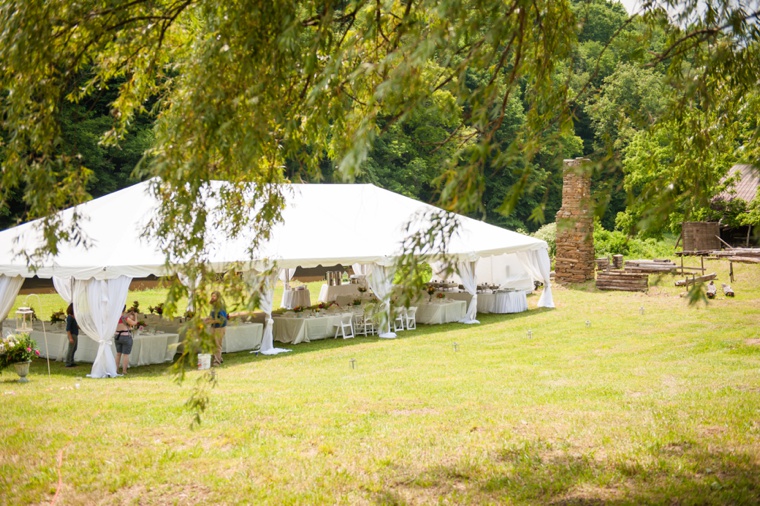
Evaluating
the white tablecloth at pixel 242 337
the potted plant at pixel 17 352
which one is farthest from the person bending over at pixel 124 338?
the white tablecloth at pixel 242 337

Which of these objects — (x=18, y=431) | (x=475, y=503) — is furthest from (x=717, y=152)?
(x=18, y=431)

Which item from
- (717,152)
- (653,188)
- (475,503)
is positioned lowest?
(475,503)

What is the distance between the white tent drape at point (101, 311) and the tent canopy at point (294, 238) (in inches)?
7.2

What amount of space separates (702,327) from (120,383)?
39.0 feet

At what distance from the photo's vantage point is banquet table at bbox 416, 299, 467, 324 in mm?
19594

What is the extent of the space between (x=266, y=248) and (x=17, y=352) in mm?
5069

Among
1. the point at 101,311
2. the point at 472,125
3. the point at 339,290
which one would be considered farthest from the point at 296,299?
the point at 472,125

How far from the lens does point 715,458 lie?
6.37 m

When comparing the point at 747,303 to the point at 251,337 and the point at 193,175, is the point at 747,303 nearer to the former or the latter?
the point at 251,337

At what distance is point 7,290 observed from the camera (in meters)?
14.5

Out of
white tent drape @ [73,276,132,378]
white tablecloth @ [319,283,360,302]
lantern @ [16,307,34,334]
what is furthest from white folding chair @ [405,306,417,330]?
lantern @ [16,307,34,334]

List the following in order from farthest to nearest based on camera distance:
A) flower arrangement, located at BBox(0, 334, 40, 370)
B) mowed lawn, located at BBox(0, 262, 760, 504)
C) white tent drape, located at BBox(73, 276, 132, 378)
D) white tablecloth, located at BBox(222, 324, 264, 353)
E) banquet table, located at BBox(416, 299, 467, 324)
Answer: banquet table, located at BBox(416, 299, 467, 324)
white tablecloth, located at BBox(222, 324, 264, 353)
white tent drape, located at BBox(73, 276, 132, 378)
flower arrangement, located at BBox(0, 334, 40, 370)
mowed lawn, located at BBox(0, 262, 760, 504)

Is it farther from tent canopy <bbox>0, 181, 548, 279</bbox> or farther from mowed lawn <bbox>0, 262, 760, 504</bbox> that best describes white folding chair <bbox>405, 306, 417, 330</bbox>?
mowed lawn <bbox>0, 262, 760, 504</bbox>

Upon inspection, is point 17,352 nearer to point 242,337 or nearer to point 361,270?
point 242,337
